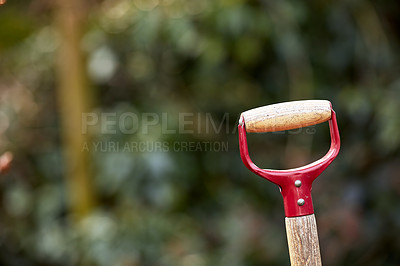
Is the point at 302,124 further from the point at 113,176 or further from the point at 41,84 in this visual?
the point at 41,84

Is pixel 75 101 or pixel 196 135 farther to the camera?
pixel 196 135

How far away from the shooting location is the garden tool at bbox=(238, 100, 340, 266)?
610 millimetres

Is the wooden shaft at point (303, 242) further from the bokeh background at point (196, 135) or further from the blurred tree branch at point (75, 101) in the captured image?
the blurred tree branch at point (75, 101)

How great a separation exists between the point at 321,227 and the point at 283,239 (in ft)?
0.50

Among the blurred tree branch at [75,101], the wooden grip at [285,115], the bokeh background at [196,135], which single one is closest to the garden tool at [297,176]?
the wooden grip at [285,115]

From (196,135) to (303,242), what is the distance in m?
1.30

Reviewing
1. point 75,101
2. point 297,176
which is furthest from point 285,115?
point 75,101

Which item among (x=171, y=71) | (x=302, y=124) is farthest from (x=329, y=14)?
(x=302, y=124)

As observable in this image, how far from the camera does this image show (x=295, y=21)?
1726 mm

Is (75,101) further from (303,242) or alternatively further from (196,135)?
(303,242)

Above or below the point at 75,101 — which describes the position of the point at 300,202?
below

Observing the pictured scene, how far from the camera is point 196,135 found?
1.90 m

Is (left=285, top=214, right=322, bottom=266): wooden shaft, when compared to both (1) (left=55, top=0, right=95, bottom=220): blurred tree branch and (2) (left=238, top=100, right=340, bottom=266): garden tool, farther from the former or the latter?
(1) (left=55, top=0, right=95, bottom=220): blurred tree branch

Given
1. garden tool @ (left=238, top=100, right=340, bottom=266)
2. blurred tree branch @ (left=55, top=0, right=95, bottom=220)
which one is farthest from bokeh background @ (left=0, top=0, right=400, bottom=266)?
garden tool @ (left=238, top=100, right=340, bottom=266)
